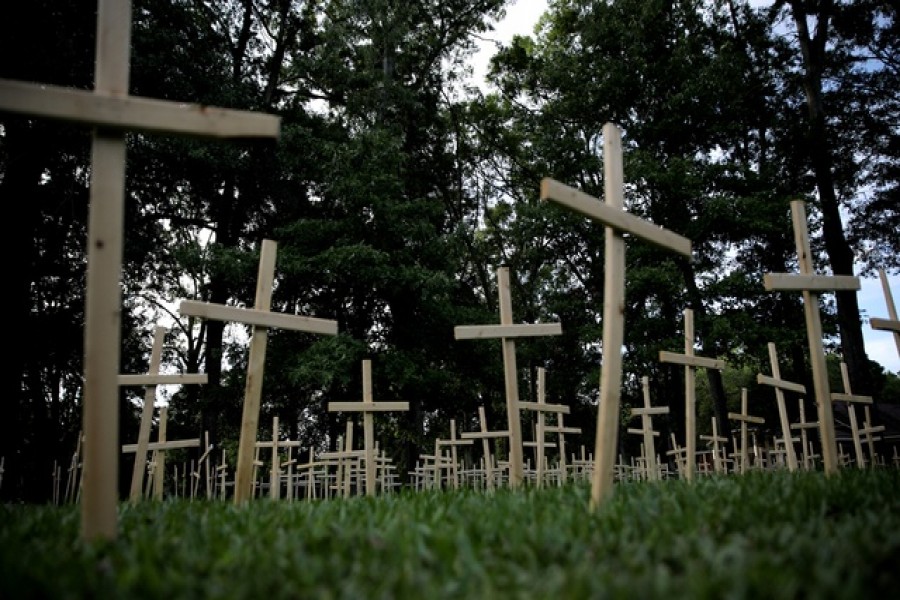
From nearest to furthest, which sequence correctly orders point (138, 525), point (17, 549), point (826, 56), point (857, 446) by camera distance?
point (17, 549), point (138, 525), point (857, 446), point (826, 56)

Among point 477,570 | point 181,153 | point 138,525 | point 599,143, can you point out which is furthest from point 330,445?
point 477,570

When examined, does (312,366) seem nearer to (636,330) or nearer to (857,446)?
(636,330)

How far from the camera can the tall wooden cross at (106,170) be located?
2.68 metres

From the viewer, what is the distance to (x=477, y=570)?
201cm

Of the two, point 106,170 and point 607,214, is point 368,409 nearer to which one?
point 607,214

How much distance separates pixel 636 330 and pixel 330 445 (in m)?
11.0

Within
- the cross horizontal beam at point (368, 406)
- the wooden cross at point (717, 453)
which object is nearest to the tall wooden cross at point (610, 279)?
the cross horizontal beam at point (368, 406)

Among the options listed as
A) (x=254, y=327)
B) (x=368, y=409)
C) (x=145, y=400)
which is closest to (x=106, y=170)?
(x=254, y=327)

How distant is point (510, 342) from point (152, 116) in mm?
3668

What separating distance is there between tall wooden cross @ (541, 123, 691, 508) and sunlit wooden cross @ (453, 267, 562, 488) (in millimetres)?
1706

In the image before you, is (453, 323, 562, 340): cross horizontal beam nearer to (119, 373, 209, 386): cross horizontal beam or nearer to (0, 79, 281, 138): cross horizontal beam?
(119, 373, 209, 386): cross horizontal beam

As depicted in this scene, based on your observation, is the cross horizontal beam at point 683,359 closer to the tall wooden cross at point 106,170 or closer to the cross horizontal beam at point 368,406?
the cross horizontal beam at point 368,406

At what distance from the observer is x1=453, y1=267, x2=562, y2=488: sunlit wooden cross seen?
544 cm

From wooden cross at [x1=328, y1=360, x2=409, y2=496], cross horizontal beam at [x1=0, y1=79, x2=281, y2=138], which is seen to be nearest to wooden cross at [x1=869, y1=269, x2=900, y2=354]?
wooden cross at [x1=328, y1=360, x2=409, y2=496]
